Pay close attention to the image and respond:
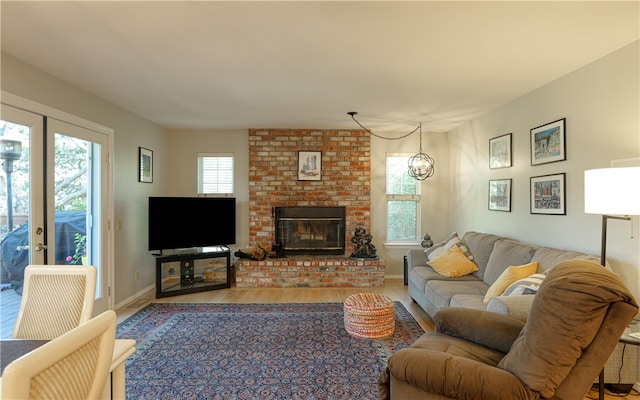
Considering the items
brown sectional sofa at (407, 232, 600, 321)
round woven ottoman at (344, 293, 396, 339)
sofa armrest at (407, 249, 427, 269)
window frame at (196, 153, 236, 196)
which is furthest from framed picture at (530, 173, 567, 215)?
window frame at (196, 153, 236, 196)

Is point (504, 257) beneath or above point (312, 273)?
above

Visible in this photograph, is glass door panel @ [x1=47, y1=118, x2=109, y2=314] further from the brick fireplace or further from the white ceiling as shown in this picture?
the brick fireplace

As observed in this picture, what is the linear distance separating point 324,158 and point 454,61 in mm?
2889

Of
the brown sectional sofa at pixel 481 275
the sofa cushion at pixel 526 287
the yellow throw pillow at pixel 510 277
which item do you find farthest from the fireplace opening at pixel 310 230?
the sofa cushion at pixel 526 287

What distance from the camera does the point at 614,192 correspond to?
73.8 inches

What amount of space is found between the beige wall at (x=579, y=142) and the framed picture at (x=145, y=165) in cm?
466

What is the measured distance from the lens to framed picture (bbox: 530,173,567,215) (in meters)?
2.99

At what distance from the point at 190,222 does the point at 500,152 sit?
4.19 metres

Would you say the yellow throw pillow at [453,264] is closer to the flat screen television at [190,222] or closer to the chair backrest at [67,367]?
the flat screen television at [190,222]

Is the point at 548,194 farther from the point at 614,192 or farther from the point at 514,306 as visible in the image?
the point at 514,306

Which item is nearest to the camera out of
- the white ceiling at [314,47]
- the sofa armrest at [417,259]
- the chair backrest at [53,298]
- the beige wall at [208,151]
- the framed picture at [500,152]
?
the chair backrest at [53,298]

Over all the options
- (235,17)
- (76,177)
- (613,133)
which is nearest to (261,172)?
(76,177)

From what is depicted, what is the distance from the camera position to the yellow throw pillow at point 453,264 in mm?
3572

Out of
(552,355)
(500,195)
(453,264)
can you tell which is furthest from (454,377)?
(500,195)
